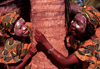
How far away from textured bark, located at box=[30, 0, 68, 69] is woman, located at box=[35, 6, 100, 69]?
101 millimetres

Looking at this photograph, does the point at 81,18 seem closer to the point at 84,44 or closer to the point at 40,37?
the point at 84,44

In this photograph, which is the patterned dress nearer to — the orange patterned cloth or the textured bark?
the textured bark

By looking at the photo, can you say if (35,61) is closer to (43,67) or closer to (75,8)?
(43,67)

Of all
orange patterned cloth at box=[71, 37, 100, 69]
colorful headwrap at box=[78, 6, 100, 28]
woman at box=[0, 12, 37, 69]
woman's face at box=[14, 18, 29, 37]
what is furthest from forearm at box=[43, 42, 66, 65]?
colorful headwrap at box=[78, 6, 100, 28]

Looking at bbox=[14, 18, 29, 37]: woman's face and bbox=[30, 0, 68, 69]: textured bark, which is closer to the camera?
bbox=[30, 0, 68, 69]: textured bark

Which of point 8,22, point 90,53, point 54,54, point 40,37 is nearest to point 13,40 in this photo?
point 8,22

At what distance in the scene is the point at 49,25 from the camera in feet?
4.99

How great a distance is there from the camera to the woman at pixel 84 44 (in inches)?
60.5

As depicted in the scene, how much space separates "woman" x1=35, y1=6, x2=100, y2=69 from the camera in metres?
1.54

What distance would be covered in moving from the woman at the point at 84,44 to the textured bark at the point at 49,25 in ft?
0.33

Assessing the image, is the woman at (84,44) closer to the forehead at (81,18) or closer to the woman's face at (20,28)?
the forehead at (81,18)

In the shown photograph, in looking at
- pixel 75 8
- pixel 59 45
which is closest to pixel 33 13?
pixel 59 45

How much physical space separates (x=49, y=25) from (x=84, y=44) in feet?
2.19

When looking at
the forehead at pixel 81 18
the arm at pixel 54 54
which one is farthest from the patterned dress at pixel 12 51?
the forehead at pixel 81 18
